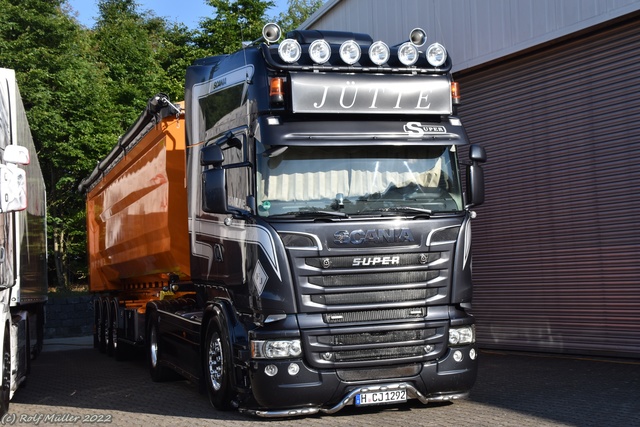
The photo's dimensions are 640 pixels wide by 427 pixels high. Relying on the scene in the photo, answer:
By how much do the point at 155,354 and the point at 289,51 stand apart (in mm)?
5633

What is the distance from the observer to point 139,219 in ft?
44.6

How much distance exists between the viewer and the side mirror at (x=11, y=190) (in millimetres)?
7926

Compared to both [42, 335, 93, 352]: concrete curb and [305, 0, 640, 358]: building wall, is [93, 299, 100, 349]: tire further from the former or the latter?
[305, 0, 640, 358]: building wall

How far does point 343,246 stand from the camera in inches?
323

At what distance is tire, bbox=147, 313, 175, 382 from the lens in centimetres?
1216

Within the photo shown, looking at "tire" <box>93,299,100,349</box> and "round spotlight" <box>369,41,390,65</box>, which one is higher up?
"round spotlight" <box>369,41,390,65</box>

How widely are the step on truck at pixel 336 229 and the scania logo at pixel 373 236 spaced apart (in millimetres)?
13

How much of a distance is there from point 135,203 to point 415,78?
647cm

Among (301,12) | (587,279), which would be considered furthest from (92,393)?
(301,12)

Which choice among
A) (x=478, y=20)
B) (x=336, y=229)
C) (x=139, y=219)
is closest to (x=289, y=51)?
(x=336, y=229)

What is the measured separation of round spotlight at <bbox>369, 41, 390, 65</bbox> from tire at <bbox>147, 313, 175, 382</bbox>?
5358 mm

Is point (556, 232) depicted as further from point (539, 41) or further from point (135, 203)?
point (135, 203)

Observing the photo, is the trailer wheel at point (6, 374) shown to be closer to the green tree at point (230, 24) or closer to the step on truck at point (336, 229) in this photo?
the step on truck at point (336, 229)

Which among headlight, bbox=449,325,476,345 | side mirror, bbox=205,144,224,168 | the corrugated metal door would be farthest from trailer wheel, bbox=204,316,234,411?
the corrugated metal door
